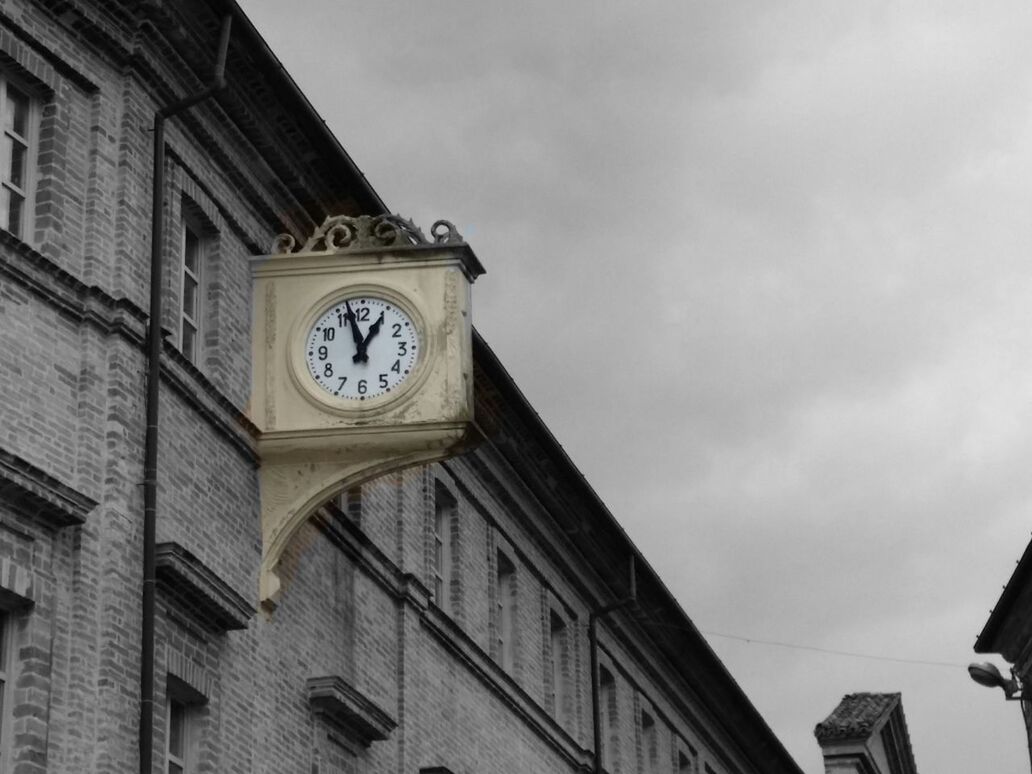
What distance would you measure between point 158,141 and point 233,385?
253 centimetres

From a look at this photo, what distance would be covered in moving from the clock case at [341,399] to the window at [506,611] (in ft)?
32.0

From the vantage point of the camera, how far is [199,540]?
68.4 feet

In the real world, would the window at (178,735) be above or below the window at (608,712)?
below

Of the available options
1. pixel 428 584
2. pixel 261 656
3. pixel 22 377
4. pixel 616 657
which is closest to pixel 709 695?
pixel 616 657

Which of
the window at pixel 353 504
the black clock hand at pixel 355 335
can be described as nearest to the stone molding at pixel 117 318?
the black clock hand at pixel 355 335

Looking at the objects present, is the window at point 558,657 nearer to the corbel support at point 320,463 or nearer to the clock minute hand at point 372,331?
the corbel support at point 320,463

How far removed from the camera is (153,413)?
1981 cm

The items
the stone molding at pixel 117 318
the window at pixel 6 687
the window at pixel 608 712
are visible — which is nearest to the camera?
the window at pixel 6 687

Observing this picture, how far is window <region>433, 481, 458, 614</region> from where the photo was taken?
95.9ft

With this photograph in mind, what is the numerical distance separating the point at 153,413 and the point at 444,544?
10.4 meters

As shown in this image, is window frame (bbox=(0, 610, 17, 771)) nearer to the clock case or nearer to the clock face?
the clock case

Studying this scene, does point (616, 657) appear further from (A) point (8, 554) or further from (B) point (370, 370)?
(A) point (8, 554)

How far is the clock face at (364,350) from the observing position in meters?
22.2

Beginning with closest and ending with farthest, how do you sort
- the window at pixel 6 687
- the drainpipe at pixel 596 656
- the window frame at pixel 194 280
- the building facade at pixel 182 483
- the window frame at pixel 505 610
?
the window at pixel 6 687 → the building facade at pixel 182 483 → the window frame at pixel 194 280 → the window frame at pixel 505 610 → the drainpipe at pixel 596 656
